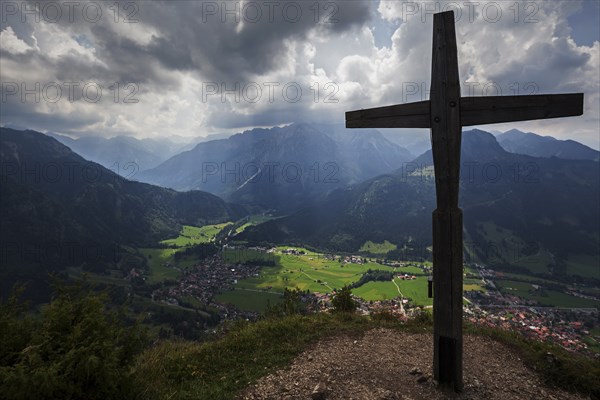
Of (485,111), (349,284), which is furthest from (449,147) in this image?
(349,284)

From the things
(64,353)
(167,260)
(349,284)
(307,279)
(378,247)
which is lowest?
(167,260)

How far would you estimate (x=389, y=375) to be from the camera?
21.3 feet

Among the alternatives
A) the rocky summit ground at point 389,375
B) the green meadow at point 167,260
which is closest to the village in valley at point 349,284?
the green meadow at point 167,260

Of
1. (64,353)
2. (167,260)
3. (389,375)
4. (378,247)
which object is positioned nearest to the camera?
(64,353)

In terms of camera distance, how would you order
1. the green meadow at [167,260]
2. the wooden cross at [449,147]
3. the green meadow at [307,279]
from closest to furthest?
1. the wooden cross at [449,147]
2. the green meadow at [307,279]
3. the green meadow at [167,260]

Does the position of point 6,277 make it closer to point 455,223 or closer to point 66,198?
point 66,198

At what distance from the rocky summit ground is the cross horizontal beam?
17.4ft

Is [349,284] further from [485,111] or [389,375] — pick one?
[485,111]

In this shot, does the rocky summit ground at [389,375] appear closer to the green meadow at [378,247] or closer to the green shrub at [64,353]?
the green shrub at [64,353]

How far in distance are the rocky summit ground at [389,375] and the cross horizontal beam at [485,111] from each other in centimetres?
532

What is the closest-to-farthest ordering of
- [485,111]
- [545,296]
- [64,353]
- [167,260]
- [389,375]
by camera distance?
[64,353]
[485,111]
[389,375]
[545,296]
[167,260]

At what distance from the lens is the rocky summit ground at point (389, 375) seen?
18.8 ft

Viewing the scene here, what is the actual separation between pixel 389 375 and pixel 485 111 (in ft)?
19.3

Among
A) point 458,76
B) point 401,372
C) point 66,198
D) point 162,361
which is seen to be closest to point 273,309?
point 162,361
